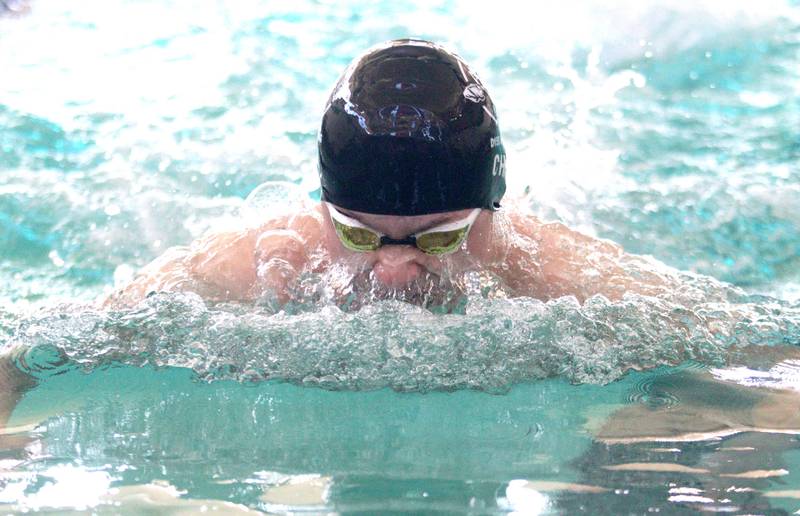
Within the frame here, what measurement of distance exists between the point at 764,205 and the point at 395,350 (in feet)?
9.21

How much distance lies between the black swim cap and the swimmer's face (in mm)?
32

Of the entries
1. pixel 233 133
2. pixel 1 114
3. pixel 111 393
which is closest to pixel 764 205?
pixel 233 133

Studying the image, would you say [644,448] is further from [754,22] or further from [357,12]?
[357,12]

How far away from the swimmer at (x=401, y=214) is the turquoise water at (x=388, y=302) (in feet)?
0.54

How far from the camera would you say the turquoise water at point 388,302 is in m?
2.37

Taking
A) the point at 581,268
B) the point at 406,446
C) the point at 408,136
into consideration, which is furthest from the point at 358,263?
the point at 581,268

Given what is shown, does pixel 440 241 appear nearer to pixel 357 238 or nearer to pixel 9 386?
pixel 357 238

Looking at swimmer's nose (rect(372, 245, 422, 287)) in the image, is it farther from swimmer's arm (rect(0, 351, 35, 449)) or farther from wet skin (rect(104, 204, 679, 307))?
swimmer's arm (rect(0, 351, 35, 449))

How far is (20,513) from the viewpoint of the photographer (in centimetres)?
219

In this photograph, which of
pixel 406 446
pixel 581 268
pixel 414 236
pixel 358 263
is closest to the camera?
pixel 406 446

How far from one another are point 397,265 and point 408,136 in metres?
0.44

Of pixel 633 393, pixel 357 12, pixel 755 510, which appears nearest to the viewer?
pixel 755 510

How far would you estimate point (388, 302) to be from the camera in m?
3.09

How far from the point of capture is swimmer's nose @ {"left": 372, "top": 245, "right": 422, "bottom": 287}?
3.04 meters
